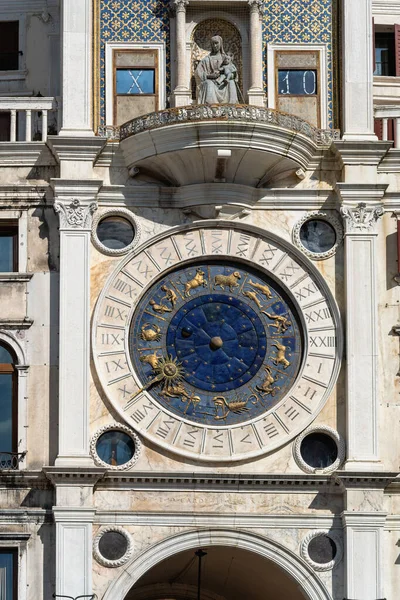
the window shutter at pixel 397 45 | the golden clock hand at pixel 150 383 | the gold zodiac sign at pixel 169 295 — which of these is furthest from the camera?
the window shutter at pixel 397 45

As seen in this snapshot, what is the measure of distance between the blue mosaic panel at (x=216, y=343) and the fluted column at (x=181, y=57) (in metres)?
2.64

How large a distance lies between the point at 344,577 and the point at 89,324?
5.35 metres

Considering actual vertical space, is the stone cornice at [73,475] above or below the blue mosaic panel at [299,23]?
below

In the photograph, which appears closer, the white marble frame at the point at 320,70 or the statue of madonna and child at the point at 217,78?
the statue of madonna and child at the point at 217,78

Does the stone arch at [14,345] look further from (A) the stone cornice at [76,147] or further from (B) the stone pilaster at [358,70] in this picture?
(B) the stone pilaster at [358,70]

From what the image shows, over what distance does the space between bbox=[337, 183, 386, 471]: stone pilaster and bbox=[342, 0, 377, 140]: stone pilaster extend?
1017 millimetres

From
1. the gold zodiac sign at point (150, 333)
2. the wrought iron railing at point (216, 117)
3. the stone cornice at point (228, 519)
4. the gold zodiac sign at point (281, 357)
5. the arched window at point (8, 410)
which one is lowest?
the stone cornice at point (228, 519)

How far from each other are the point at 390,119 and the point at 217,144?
332 cm

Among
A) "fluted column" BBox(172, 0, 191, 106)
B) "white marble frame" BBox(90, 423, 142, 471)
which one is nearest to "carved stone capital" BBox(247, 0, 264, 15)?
"fluted column" BBox(172, 0, 191, 106)

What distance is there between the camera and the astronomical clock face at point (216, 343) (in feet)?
110

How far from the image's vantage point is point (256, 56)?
34.9 metres

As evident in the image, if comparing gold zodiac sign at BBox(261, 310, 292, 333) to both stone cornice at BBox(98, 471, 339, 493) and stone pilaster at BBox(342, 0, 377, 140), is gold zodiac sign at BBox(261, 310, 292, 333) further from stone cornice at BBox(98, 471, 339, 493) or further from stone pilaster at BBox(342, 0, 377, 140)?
stone pilaster at BBox(342, 0, 377, 140)

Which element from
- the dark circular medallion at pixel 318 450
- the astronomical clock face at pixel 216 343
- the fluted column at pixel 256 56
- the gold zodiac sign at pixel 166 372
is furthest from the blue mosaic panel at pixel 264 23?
the dark circular medallion at pixel 318 450

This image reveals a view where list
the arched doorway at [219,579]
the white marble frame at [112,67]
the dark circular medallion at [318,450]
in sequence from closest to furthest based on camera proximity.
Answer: the dark circular medallion at [318,450] < the arched doorway at [219,579] < the white marble frame at [112,67]
